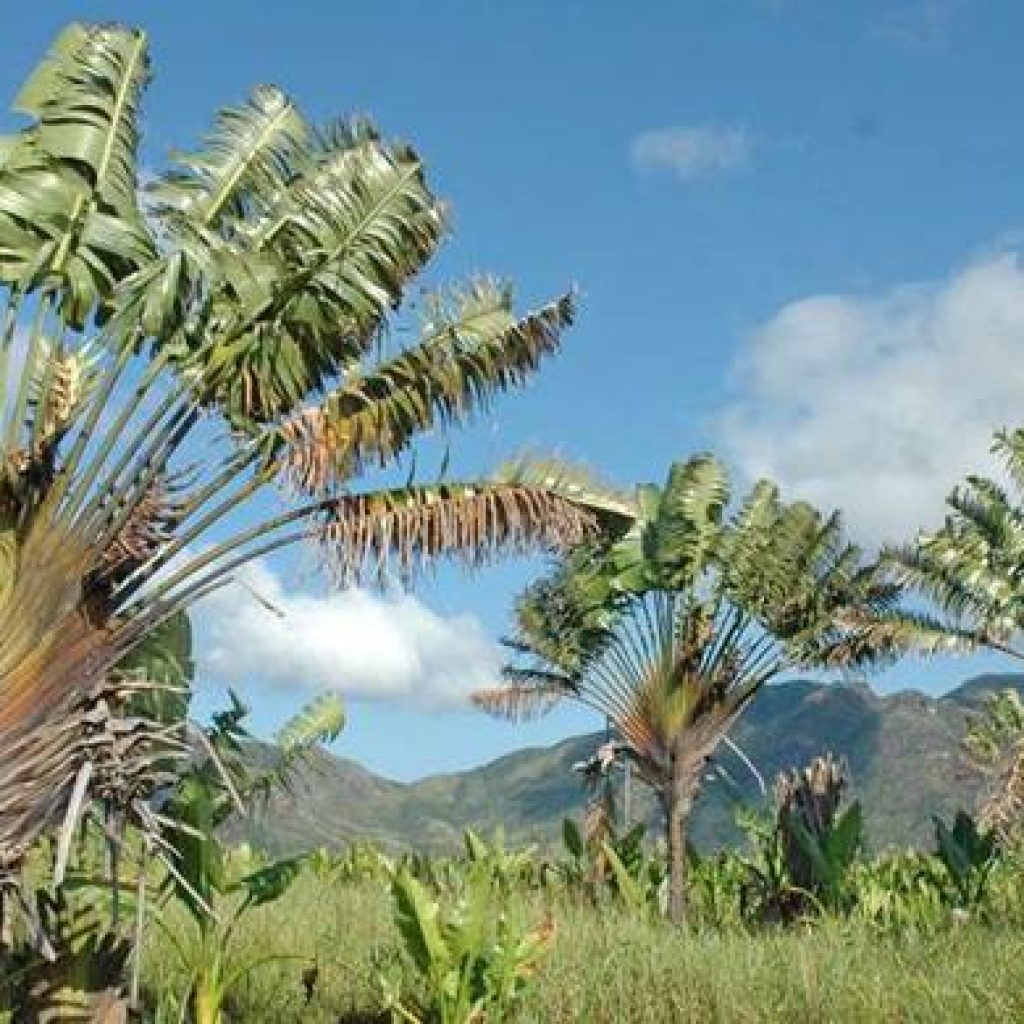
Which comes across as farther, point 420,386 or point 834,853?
point 834,853

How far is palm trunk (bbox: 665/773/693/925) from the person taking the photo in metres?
20.0

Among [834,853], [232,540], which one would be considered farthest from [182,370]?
[834,853]

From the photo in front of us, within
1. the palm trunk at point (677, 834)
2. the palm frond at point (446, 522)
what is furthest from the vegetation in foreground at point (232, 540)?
the palm trunk at point (677, 834)

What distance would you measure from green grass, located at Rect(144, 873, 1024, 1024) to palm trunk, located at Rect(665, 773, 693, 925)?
2704mm

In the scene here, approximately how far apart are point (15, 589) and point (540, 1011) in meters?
5.60

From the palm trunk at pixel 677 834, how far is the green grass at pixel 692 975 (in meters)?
2.70

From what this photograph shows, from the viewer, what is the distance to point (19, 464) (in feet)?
31.1

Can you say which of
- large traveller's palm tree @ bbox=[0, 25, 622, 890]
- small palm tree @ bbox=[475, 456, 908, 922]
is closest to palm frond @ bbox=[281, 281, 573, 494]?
large traveller's palm tree @ bbox=[0, 25, 622, 890]

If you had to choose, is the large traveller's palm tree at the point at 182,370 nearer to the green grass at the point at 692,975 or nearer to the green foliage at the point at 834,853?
the green grass at the point at 692,975

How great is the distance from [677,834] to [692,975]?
25.8 feet

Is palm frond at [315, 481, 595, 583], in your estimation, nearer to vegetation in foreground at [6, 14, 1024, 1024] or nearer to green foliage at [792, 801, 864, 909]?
vegetation in foreground at [6, 14, 1024, 1024]

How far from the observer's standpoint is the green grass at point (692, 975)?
10.7m

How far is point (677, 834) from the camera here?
67.1 feet

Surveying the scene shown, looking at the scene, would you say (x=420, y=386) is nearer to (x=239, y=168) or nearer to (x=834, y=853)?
(x=239, y=168)
